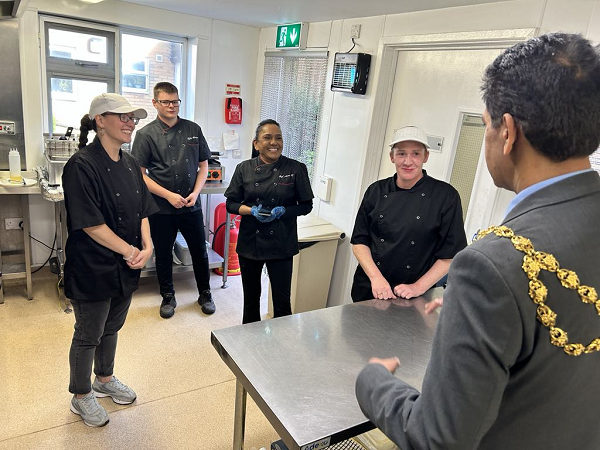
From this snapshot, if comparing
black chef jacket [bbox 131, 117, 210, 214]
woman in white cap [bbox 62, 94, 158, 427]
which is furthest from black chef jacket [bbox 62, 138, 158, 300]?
black chef jacket [bbox 131, 117, 210, 214]

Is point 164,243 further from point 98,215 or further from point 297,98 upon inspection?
point 297,98

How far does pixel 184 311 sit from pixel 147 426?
4.02 feet

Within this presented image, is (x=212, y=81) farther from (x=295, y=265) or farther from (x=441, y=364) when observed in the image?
(x=441, y=364)

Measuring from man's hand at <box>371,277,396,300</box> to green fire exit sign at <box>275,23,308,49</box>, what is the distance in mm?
2420

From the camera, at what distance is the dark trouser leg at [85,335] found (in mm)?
1936

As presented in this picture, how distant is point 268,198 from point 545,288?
1.97 meters

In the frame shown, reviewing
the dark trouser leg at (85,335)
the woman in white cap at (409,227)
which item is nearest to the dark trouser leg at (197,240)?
the dark trouser leg at (85,335)

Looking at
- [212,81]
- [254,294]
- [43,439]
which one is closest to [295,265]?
[254,294]

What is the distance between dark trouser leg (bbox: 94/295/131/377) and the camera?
2100mm

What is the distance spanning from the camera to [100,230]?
184 centimetres

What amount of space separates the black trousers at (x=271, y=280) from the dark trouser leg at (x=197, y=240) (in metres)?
0.77

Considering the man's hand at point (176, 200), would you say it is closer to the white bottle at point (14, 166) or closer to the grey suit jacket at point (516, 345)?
the white bottle at point (14, 166)

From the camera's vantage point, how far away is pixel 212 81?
159 inches

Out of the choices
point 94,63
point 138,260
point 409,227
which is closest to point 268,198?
point 138,260
